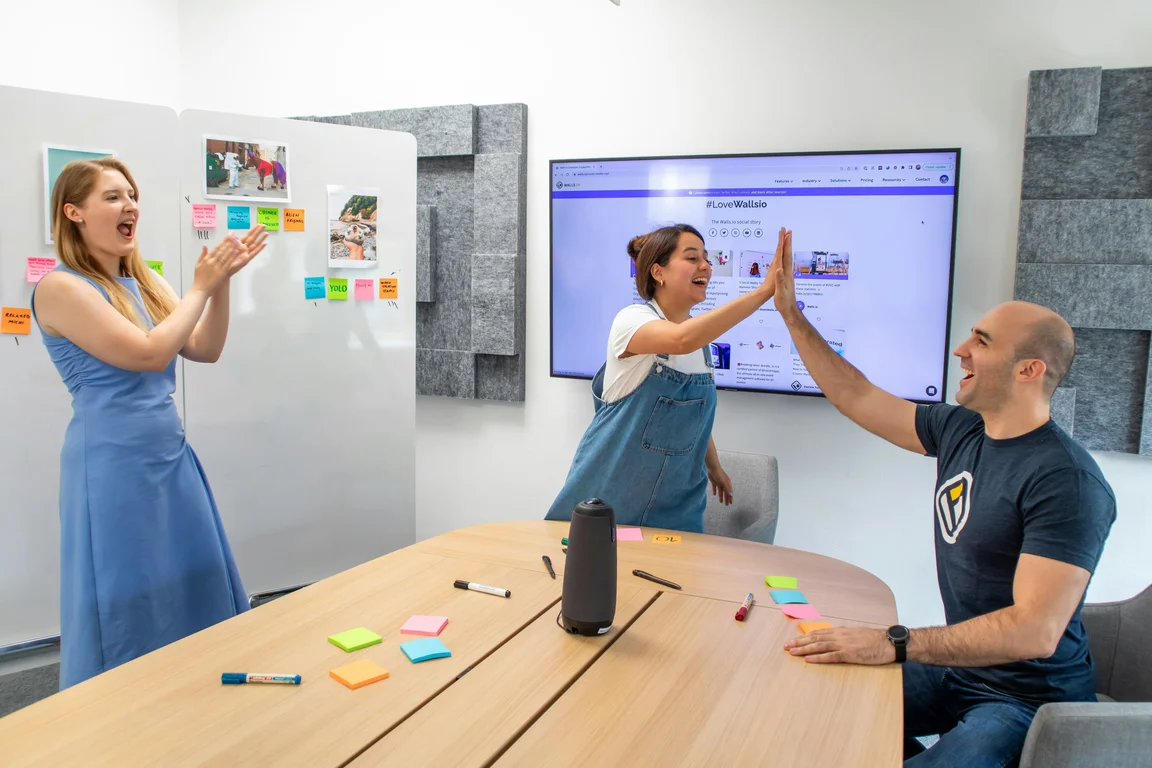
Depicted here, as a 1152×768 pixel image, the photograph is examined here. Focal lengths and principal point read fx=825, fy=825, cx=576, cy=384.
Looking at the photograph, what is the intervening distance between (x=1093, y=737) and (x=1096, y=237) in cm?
199

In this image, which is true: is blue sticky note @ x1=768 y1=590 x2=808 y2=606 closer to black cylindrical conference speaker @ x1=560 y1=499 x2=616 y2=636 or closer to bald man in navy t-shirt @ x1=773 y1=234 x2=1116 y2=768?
bald man in navy t-shirt @ x1=773 y1=234 x2=1116 y2=768

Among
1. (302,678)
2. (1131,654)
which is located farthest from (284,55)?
(1131,654)

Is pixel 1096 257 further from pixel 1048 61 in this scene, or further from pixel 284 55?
pixel 284 55

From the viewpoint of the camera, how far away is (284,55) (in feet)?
13.1

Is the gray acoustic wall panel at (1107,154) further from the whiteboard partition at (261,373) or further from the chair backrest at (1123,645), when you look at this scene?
the whiteboard partition at (261,373)

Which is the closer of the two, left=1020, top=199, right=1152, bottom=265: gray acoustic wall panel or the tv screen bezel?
left=1020, top=199, right=1152, bottom=265: gray acoustic wall panel

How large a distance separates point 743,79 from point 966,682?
91.0 inches

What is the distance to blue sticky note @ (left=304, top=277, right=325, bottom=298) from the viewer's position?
330cm

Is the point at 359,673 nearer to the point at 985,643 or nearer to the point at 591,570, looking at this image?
the point at 591,570

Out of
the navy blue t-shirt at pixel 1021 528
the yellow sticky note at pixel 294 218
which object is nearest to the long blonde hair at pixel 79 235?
the yellow sticky note at pixel 294 218

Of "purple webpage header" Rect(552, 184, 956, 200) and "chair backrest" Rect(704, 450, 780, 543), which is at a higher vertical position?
"purple webpage header" Rect(552, 184, 956, 200)

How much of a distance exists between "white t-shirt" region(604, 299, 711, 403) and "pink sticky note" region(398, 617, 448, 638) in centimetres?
86

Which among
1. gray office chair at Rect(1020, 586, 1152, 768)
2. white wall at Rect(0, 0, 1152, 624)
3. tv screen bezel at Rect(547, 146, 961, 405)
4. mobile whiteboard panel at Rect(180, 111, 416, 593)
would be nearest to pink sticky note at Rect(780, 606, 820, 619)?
gray office chair at Rect(1020, 586, 1152, 768)

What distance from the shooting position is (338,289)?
3354 millimetres
